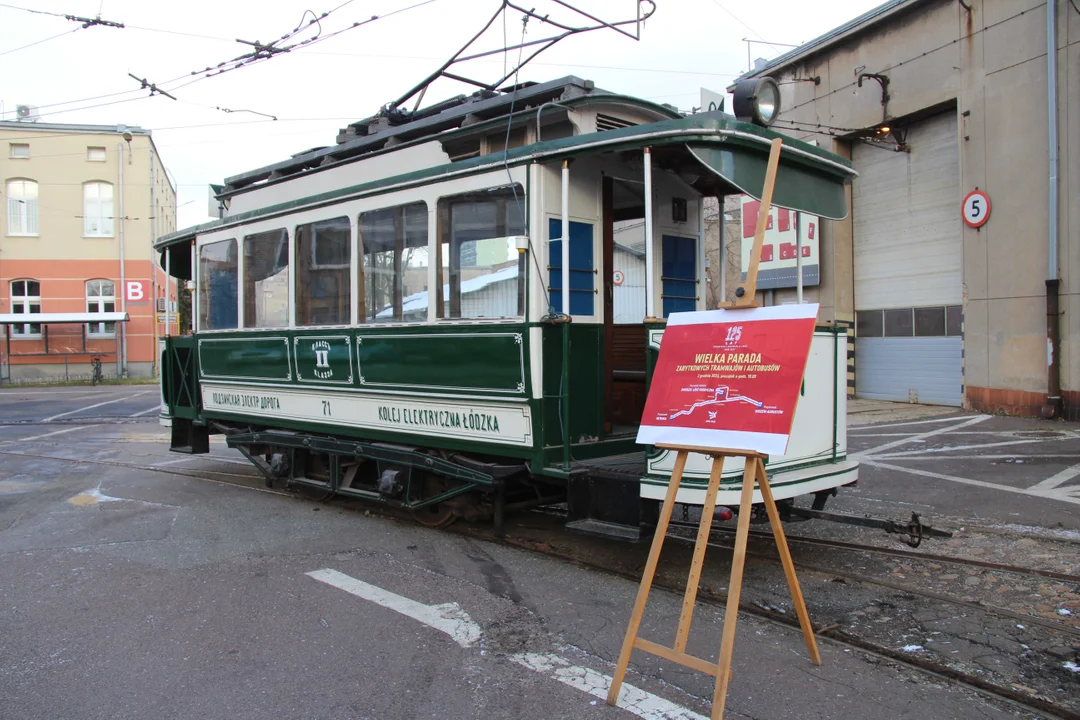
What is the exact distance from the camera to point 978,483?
8297mm

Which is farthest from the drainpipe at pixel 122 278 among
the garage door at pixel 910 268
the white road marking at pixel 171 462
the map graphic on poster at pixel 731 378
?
the map graphic on poster at pixel 731 378

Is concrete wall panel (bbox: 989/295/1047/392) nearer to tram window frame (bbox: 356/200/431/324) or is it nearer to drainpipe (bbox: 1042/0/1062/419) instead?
drainpipe (bbox: 1042/0/1062/419)

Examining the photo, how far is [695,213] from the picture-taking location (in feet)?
22.9

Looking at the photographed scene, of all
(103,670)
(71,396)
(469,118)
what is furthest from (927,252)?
(71,396)

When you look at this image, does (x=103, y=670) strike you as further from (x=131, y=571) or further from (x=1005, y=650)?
(x=1005, y=650)

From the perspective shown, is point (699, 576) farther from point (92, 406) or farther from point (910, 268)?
point (92, 406)

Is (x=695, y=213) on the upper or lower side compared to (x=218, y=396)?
upper

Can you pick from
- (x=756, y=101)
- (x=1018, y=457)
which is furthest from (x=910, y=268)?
(x=756, y=101)

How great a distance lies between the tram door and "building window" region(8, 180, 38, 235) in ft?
106

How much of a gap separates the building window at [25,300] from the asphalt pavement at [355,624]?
89.0 feet

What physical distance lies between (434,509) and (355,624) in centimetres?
238

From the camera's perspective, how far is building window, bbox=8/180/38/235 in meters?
31.6

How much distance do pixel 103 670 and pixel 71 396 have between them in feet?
75.0

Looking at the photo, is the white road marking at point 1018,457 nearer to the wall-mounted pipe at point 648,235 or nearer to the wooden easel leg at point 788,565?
the wall-mounted pipe at point 648,235
